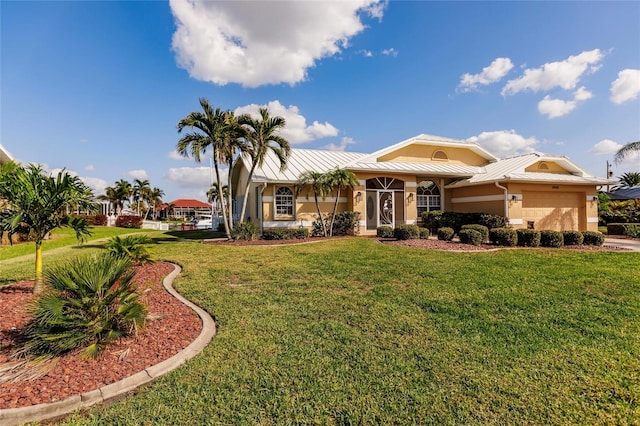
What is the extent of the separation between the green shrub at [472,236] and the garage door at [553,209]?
6.32 meters

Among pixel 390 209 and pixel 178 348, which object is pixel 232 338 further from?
pixel 390 209

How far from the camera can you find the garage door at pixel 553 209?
17.3m

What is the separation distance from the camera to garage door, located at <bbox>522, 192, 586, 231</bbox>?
17281 millimetres

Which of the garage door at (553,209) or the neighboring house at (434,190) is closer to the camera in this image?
the neighboring house at (434,190)

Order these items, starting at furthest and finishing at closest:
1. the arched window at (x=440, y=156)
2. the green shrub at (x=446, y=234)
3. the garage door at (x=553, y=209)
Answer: the arched window at (x=440, y=156)
the garage door at (x=553, y=209)
the green shrub at (x=446, y=234)

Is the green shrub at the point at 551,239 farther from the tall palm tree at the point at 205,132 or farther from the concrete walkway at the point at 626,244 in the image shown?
the tall palm tree at the point at 205,132

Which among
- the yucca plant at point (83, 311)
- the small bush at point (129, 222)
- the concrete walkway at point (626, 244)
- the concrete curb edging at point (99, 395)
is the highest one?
the small bush at point (129, 222)

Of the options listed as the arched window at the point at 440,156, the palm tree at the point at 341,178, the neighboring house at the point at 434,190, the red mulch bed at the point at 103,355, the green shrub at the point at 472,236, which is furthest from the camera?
the arched window at the point at 440,156

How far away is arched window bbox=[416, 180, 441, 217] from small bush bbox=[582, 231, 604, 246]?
7904 millimetres

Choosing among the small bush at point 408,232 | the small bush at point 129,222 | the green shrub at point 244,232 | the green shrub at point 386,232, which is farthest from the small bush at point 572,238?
the small bush at point 129,222

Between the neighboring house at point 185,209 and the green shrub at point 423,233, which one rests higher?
the neighboring house at point 185,209

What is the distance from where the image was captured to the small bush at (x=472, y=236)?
1259 cm

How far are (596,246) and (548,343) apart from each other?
11.5 meters

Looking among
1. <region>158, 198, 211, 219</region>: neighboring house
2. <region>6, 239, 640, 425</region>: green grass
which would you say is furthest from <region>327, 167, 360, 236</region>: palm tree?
<region>158, 198, 211, 219</region>: neighboring house
